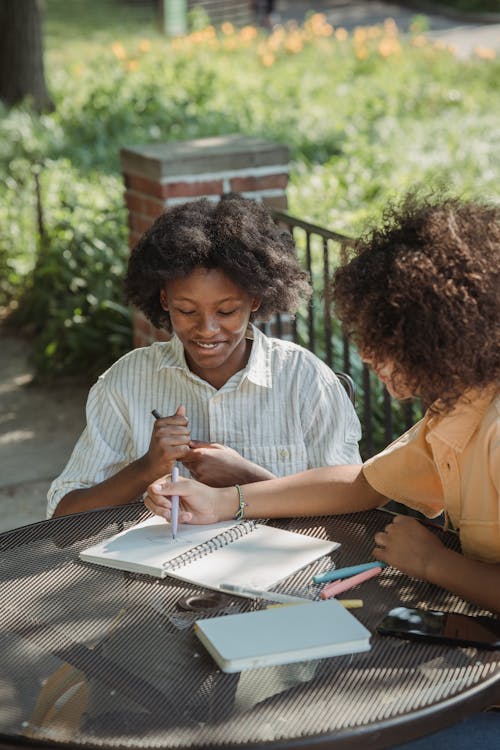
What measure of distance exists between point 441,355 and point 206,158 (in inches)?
113

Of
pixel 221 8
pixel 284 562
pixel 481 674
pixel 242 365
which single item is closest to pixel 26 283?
pixel 242 365

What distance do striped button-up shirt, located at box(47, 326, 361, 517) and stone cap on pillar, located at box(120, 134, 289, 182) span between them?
76.3 inches

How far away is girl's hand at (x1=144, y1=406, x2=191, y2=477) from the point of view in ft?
8.26

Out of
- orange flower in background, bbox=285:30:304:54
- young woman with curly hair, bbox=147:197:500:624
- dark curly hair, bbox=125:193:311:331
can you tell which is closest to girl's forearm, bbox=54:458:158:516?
young woman with curly hair, bbox=147:197:500:624

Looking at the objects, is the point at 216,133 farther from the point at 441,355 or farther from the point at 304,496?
the point at 441,355

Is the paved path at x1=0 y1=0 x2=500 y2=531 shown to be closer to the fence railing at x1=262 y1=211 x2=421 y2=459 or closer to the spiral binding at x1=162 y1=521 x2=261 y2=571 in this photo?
the fence railing at x1=262 y1=211 x2=421 y2=459

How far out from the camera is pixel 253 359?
9.27 ft

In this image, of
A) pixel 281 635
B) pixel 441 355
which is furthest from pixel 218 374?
pixel 281 635

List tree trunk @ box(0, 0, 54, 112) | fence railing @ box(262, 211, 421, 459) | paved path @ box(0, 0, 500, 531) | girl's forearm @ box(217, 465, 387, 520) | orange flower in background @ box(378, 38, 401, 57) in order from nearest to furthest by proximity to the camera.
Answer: girl's forearm @ box(217, 465, 387, 520), fence railing @ box(262, 211, 421, 459), paved path @ box(0, 0, 500, 531), tree trunk @ box(0, 0, 54, 112), orange flower in background @ box(378, 38, 401, 57)

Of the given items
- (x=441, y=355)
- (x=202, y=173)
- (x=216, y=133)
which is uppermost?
(x=216, y=133)

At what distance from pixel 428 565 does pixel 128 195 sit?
328 centimetres

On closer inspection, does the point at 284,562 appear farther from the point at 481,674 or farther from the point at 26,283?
the point at 26,283

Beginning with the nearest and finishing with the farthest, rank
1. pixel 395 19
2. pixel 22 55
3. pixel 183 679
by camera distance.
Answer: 1. pixel 183 679
2. pixel 22 55
3. pixel 395 19

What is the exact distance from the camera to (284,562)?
2.20 meters
